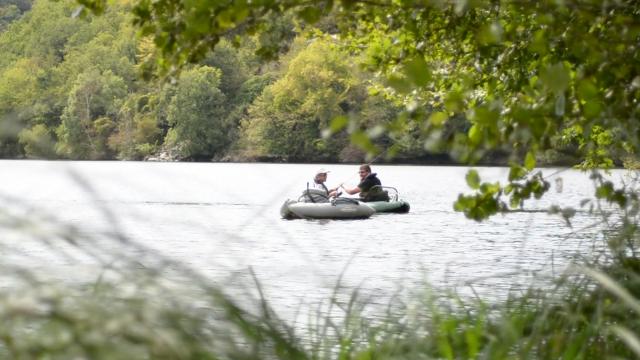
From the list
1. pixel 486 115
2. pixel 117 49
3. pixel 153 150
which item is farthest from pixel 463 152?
pixel 117 49

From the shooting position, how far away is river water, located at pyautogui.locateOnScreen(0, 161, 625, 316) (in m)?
3.21

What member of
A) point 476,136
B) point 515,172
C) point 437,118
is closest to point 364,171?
point 515,172

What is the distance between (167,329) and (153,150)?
3663 inches

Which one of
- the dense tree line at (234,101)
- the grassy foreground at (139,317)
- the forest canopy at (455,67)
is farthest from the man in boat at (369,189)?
the dense tree line at (234,101)

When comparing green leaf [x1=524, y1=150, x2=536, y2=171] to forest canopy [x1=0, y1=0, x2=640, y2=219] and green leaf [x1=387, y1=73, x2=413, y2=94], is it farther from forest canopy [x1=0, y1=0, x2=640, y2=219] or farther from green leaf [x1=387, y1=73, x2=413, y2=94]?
green leaf [x1=387, y1=73, x2=413, y2=94]

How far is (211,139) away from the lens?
97250mm

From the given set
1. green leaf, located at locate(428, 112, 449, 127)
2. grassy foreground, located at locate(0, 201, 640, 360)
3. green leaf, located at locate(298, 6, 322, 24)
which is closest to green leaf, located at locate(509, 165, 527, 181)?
green leaf, located at locate(428, 112, 449, 127)

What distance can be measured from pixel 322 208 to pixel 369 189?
2.22m

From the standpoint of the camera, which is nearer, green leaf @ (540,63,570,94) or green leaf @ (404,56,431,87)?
green leaf @ (540,63,570,94)

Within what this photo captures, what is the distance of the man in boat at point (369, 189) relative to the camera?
31359 millimetres

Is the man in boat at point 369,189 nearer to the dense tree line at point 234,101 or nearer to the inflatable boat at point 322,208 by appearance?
the inflatable boat at point 322,208

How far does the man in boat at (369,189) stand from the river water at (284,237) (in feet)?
2.80

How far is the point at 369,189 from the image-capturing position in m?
32.2

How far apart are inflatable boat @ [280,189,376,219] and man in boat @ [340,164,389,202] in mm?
592
